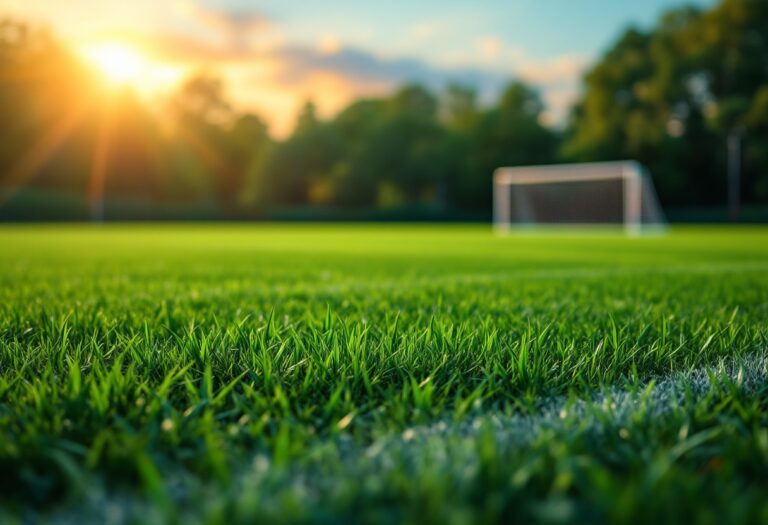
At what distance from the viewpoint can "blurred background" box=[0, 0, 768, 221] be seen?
4125 centimetres

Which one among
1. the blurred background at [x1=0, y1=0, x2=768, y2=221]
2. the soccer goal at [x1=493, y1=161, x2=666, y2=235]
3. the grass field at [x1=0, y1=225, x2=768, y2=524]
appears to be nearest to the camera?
the grass field at [x1=0, y1=225, x2=768, y2=524]

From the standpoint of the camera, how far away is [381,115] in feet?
198

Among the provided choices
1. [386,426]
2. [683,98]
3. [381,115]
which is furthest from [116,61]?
[386,426]

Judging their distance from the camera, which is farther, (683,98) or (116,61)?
(116,61)

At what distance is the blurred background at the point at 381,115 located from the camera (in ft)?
135

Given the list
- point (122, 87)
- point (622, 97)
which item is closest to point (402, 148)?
point (622, 97)

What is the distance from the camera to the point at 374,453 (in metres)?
1.17

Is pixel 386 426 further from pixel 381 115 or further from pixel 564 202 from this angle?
pixel 381 115

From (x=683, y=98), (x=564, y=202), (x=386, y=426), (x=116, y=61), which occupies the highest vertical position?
(x=116, y=61)

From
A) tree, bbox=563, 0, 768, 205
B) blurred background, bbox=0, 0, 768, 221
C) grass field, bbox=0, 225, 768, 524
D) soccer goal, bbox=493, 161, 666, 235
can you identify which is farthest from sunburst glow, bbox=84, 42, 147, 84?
grass field, bbox=0, 225, 768, 524

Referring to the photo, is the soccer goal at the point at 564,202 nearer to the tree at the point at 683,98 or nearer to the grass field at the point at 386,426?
the tree at the point at 683,98

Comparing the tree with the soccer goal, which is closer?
the soccer goal

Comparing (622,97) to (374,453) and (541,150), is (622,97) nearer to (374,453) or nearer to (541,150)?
(541,150)

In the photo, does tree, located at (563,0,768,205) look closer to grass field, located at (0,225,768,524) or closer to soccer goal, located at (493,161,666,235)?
soccer goal, located at (493,161,666,235)
